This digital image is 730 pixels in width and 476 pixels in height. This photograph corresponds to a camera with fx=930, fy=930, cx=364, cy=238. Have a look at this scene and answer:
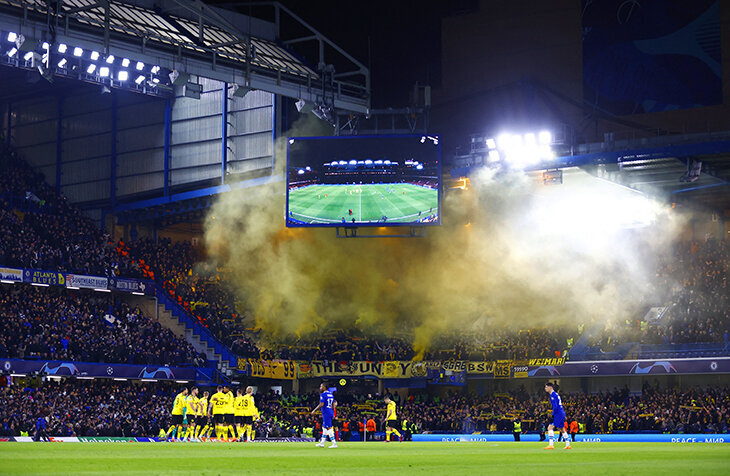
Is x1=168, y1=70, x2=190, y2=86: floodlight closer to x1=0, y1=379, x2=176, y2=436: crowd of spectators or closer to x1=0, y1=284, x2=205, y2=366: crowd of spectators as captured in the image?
x1=0, y1=284, x2=205, y2=366: crowd of spectators

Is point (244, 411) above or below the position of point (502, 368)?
below

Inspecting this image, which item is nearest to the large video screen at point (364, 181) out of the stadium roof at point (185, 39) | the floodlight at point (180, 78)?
the stadium roof at point (185, 39)

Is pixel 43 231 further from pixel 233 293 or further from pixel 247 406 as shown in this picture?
pixel 247 406

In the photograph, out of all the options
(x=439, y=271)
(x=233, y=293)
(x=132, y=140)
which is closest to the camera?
(x=439, y=271)

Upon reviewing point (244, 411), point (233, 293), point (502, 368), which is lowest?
point (244, 411)

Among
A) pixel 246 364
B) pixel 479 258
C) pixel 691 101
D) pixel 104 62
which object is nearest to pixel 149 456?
pixel 104 62

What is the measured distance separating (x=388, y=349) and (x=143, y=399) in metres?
15.8

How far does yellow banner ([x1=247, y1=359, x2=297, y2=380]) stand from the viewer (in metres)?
55.4

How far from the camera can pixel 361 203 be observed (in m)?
45.6

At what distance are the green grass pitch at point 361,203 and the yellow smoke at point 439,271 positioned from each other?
9.28 m

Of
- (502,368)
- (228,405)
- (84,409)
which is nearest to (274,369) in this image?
(502,368)

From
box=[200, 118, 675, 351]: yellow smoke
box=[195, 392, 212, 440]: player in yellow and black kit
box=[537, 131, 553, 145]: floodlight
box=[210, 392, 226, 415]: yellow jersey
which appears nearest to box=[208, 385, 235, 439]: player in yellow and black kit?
box=[210, 392, 226, 415]: yellow jersey

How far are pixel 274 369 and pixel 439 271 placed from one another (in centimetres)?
1229

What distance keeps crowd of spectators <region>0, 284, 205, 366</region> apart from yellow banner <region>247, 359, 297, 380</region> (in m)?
3.11
